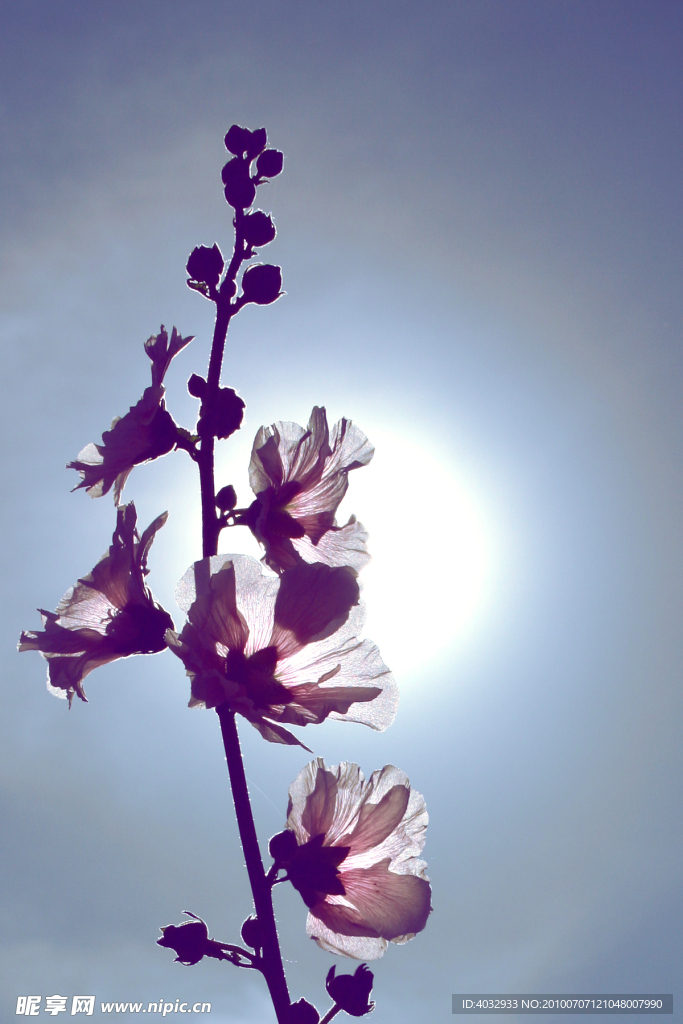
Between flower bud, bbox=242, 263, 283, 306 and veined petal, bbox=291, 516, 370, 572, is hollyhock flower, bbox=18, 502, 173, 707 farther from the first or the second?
flower bud, bbox=242, 263, 283, 306

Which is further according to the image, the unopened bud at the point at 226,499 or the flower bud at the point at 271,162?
the flower bud at the point at 271,162

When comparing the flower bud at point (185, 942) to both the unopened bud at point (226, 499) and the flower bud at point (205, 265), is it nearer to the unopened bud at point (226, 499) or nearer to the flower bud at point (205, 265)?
the unopened bud at point (226, 499)

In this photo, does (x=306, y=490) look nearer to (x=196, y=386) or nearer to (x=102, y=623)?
(x=196, y=386)

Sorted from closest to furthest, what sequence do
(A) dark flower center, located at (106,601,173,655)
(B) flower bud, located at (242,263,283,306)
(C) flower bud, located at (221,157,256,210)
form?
(A) dark flower center, located at (106,601,173,655), (B) flower bud, located at (242,263,283,306), (C) flower bud, located at (221,157,256,210)

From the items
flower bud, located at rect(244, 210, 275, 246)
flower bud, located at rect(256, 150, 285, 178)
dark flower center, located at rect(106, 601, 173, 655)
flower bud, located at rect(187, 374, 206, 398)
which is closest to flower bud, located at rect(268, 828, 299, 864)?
dark flower center, located at rect(106, 601, 173, 655)

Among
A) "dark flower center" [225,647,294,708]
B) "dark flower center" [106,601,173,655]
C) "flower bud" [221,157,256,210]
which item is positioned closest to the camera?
"dark flower center" [225,647,294,708]

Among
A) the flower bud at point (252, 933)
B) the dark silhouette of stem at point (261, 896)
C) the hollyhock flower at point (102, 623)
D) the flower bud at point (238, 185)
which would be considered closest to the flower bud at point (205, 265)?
the flower bud at point (238, 185)

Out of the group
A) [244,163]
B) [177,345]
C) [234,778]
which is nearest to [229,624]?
[234,778]
